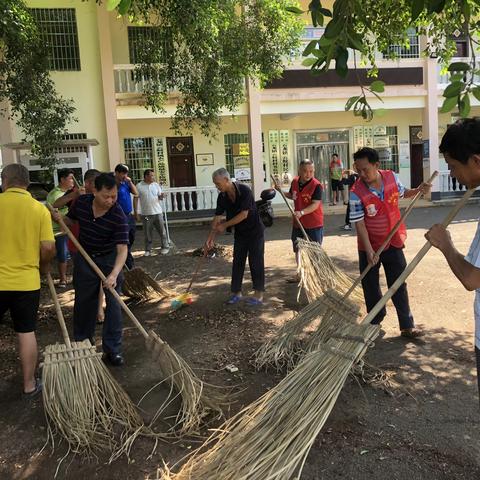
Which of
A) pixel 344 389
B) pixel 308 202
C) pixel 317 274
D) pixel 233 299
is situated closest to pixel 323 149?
pixel 308 202

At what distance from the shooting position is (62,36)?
43.0ft

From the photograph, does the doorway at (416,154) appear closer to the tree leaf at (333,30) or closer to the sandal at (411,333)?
the sandal at (411,333)

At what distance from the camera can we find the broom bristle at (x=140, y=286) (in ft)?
19.6

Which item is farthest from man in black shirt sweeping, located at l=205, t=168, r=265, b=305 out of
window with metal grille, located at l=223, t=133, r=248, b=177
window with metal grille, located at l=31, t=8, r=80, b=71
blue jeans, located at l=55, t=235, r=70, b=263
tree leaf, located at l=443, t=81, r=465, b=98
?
window with metal grille, located at l=223, t=133, r=248, b=177

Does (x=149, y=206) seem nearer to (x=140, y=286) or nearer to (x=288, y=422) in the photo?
(x=140, y=286)

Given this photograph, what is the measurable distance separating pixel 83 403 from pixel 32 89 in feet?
22.6

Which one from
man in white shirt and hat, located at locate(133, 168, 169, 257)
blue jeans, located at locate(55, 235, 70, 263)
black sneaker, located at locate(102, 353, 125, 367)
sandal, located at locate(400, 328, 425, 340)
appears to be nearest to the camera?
black sneaker, located at locate(102, 353, 125, 367)

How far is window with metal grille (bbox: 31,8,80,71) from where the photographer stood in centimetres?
1286

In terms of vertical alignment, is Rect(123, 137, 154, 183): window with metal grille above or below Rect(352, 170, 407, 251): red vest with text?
above

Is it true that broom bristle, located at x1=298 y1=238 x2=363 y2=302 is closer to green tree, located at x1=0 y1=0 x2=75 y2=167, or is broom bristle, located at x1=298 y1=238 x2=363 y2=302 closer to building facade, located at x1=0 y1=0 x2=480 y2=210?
green tree, located at x1=0 y1=0 x2=75 y2=167

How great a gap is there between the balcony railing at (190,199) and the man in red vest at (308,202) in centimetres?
860

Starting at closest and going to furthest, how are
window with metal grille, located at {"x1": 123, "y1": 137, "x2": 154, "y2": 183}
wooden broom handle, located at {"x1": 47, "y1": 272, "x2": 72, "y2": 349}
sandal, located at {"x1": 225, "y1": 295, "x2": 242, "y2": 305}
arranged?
wooden broom handle, located at {"x1": 47, "y1": 272, "x2": 72, "y2": 349} → sandal, located at {"x1": 225, "y1": 295, "x2": 242, "y2": 305} → window with metal grille, located at {"x1": 123, "y1": 137, "x2": 154, "y2": 183}

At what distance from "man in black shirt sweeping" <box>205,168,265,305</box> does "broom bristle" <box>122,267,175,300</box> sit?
2.80ft

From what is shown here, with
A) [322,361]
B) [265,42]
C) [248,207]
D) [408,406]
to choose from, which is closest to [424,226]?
[265,42]
